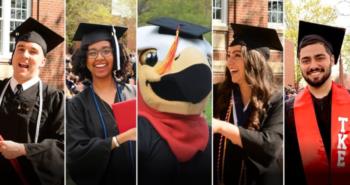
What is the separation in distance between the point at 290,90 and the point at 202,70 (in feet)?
5.25

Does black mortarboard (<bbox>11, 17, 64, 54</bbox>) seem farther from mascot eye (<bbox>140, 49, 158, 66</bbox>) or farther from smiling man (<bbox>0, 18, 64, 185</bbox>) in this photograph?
mascot eye (<bbox>140, 49, 158, 66</bbox>)

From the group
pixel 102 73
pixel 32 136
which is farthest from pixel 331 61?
pixel 32 136

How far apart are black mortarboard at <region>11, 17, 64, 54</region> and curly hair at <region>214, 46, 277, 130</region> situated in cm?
280

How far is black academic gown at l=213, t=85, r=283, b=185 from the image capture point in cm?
1001

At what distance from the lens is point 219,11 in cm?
1013

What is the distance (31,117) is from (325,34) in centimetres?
517

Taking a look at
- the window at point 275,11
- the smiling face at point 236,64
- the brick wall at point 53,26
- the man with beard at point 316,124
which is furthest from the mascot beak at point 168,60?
the man with beard at point 316,124

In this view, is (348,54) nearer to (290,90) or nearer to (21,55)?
(290,90)

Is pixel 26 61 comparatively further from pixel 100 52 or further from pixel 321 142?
pixel 321 142

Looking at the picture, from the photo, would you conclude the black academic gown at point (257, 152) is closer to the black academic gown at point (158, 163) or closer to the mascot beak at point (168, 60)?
the black academic gown at point (158, 163)

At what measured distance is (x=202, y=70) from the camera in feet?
32.7

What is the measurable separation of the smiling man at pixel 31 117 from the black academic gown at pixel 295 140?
12.4ft

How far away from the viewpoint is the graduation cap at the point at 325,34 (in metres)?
10.4

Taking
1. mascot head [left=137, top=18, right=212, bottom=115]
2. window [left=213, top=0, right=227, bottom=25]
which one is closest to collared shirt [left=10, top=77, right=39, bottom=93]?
mascot head [left=137, top=18, right=212, bottom=115]
